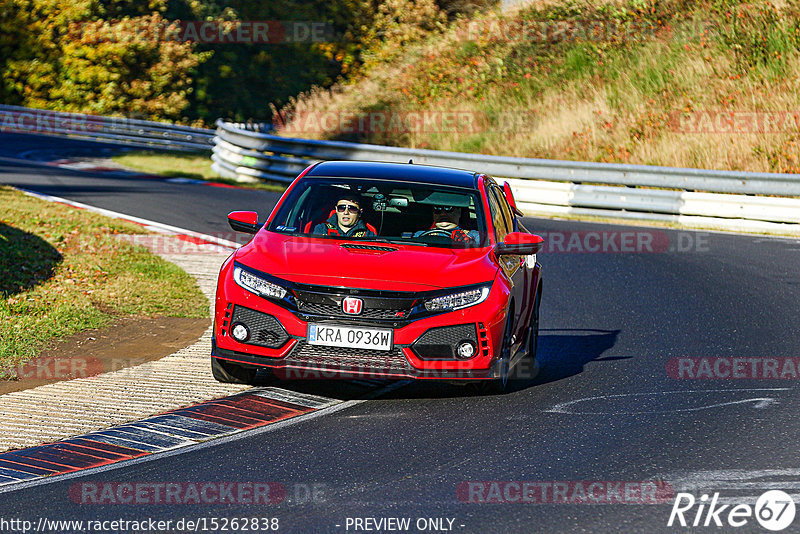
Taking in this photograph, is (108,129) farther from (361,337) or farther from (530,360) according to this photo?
(361,337)

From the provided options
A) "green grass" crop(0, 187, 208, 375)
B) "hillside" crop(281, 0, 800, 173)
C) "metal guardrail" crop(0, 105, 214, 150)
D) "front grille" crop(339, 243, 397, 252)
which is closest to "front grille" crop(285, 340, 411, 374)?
"front grille" crop(339, 243, 397, 252)

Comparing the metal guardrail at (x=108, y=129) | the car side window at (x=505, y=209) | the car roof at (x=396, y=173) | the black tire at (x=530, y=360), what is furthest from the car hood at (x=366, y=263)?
the metal guardrail at (x=108, y=129)

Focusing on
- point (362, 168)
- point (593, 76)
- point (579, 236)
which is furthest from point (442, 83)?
point (362, 168)

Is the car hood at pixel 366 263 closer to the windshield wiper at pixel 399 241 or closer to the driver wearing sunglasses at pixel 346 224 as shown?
the windshield wiper at pixel 399 241

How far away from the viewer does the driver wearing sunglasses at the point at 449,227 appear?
9.01 m

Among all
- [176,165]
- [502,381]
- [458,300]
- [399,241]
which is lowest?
[502,381]

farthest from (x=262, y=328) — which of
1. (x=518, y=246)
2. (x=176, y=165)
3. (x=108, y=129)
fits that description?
(x=108, y=129)

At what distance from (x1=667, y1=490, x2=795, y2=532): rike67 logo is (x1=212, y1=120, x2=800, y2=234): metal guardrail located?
14769 millimetres

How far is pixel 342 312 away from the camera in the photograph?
7797mm

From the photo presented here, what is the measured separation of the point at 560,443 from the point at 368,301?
1625mm

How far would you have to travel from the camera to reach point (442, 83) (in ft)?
115

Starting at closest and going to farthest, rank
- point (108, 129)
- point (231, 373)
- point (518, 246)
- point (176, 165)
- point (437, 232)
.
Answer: point (231, 373) → point (518, 246) → point (437, 232) → point (176, 165) → point (108, 129)

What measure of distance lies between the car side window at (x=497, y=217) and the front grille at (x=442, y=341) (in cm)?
134

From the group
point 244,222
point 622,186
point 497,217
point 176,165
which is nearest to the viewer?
point 244,222
